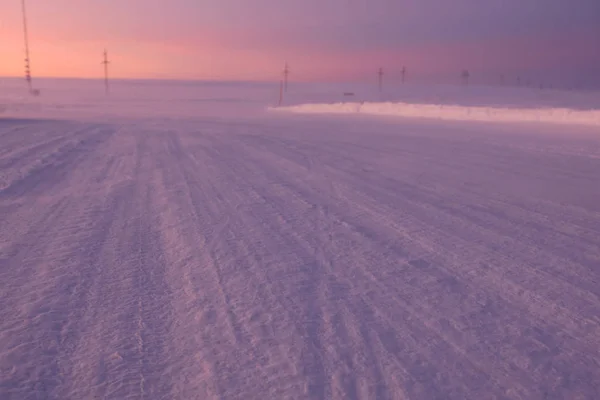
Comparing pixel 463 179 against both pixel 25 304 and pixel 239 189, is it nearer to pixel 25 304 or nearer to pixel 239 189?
pixel 239 189

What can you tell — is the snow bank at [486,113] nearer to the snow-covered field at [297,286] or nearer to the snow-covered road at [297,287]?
the snow-covered field at [297,286]

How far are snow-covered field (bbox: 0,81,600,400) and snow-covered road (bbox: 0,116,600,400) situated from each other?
0.7 inches

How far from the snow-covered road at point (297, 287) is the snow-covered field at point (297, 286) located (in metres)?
0.02

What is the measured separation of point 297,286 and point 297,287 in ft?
0.07

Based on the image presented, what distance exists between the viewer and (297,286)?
4.36m

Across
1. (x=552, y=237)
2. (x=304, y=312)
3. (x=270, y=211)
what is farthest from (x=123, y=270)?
(x=552, y=237)

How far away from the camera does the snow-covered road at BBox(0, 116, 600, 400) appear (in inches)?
121

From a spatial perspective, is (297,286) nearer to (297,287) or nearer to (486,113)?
(297,287)

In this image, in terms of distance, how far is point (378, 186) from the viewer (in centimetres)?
870

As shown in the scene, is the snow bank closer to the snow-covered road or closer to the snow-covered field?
the snow-covered field

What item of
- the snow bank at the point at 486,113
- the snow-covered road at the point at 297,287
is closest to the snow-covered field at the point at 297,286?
the snow-covered road at the point at 297,287

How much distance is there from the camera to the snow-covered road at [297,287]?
3.07 meters

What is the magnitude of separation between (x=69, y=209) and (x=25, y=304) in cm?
312

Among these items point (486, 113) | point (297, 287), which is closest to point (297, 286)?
point (297, 287)
